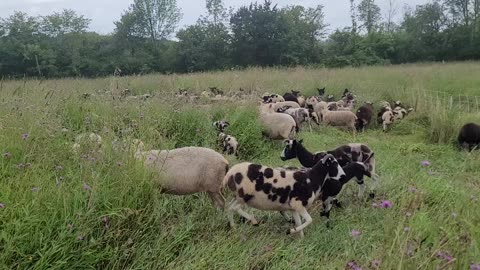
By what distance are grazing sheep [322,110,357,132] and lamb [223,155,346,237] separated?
6.77m

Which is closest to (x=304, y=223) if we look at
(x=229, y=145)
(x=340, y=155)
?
(x=340, y=155)

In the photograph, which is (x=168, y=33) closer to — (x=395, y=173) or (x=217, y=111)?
(x=217, y=111)

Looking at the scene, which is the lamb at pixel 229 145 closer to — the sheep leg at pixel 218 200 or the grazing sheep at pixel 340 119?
the sheep leg at pixel 218 200

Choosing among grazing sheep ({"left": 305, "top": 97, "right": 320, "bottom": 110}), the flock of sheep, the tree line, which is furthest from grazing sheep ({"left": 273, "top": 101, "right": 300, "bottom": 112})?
the tree line

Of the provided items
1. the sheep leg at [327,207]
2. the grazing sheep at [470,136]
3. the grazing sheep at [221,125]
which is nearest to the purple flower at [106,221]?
the sheep leg at [327,207]

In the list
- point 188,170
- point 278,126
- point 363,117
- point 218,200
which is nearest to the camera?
point 188,170

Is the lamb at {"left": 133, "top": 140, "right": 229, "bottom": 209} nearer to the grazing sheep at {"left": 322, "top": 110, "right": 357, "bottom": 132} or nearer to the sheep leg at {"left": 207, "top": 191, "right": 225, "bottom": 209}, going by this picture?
the sheep leg at {"left": 207, "top": 191, "right": 225, "bottom": 209}

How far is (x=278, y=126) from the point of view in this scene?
8.25m

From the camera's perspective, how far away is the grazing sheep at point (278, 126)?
8.19m

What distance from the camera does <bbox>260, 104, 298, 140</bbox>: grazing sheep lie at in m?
8.19

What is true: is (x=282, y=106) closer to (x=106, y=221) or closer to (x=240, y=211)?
(x=240, y=211)

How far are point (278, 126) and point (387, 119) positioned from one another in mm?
4053

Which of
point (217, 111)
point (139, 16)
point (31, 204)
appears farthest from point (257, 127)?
point (139, 16)

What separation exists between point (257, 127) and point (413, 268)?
19.4ft
